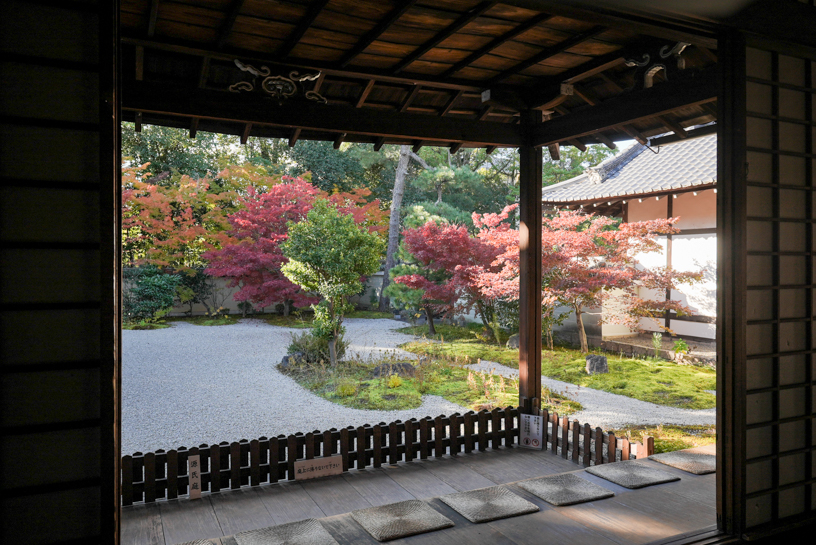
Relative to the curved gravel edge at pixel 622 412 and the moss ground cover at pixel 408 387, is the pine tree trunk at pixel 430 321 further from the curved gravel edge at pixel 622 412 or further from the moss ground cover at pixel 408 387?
the curved gravel edge at pixel 622 412

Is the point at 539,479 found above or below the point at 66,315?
below

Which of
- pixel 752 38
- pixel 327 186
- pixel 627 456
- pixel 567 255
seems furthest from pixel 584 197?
pixel 327 186

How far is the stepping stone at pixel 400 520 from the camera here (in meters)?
2.68

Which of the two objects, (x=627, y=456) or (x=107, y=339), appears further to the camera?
(x=627, y=456)

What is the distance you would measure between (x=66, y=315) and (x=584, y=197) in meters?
9.11

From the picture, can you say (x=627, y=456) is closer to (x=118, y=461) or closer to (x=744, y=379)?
(x=744, y=379)

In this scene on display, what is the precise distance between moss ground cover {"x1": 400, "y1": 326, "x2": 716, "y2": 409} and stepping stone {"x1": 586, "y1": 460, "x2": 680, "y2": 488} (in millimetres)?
3338

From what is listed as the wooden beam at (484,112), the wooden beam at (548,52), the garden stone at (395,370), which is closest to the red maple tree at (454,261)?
the garden stone at (395,370)

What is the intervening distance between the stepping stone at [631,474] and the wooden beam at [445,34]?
2827 millimetres

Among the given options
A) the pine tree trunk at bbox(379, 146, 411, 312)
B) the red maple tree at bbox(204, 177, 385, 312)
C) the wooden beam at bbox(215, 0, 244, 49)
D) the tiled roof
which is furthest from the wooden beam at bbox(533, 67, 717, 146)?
the pine tree trunk at bbox(379, 146, 411, 312)

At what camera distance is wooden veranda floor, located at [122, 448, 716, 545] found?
2.63 meters

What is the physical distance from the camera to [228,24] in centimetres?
272

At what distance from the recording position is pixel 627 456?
3.73 metres

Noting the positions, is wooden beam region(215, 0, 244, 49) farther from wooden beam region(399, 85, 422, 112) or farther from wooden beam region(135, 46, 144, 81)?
wooden beam region(399, 85, 422, 112)
